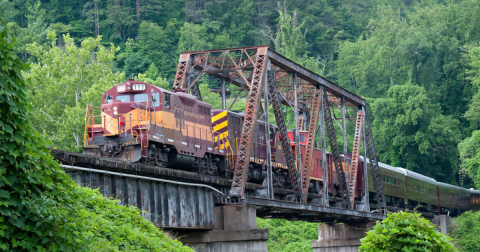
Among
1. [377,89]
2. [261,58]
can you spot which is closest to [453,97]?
[377,89]

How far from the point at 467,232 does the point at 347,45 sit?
197ft

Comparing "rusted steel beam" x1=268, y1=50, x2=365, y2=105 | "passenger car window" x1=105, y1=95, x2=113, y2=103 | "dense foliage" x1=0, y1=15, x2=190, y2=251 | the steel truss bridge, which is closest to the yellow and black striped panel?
the steel truss bridge

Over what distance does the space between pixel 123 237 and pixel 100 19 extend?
100 meters

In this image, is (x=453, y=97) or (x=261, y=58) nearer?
(x=261, y=58)

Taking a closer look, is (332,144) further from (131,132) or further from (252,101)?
(131,132)

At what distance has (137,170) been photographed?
763 inches

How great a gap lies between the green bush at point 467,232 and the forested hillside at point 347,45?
3926mm

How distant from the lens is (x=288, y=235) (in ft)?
176

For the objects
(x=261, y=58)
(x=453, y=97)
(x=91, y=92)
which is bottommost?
(x=261, y=58)

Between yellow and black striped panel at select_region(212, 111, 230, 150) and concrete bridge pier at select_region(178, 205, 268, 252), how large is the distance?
234 inches

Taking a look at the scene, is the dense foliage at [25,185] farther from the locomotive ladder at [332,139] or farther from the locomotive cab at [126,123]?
the locomotive ladder at [332,139]

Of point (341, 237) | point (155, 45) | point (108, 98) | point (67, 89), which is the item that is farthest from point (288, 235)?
point (155, 45)

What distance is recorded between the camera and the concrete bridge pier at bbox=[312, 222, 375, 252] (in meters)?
43.5

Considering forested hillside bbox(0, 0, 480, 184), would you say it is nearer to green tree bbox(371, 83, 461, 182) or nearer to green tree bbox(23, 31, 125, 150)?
green tree bbox(371, 83, 461, 182)
